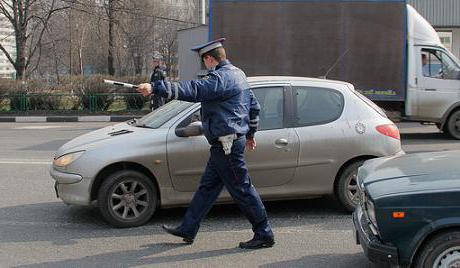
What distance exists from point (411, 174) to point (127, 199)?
2994mm

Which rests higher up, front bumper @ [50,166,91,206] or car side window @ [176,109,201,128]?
car side window @ [176,109,201,128]

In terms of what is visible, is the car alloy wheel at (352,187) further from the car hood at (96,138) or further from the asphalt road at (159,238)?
the car hood at (96,138)

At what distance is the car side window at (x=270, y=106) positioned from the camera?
246 inches

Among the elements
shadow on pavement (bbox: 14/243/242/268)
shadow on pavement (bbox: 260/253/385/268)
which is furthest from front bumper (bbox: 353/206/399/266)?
shadow on pavement (bbox: 14/243/242/268)

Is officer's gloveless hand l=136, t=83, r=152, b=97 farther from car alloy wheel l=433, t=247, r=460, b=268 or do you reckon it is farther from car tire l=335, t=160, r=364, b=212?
car tire l=335, t=160, r=364, b=212

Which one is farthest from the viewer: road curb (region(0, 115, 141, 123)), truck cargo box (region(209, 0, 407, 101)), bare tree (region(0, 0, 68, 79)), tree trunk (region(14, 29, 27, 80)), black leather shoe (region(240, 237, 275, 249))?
tree trunk (region(14, 29, 27, 80))

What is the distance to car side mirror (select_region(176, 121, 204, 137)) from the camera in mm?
5898

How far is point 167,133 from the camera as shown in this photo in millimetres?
6047

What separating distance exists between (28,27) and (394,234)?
2922 cm

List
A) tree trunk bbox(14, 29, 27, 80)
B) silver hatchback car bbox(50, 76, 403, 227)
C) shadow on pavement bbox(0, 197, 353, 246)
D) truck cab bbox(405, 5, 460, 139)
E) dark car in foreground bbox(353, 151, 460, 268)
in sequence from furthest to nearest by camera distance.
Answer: tree trunk bbox(14, 29, 27, 80)
truck cab bbox(405, 5, 460, 139)
silver hatchback car bbox(50, 76, 403, 227)
shadow on pavement bbox(0, 197, 353, 246)
dark car in foreground bbox(353, 151, 460, 268)

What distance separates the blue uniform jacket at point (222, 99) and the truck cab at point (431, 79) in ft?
28.7

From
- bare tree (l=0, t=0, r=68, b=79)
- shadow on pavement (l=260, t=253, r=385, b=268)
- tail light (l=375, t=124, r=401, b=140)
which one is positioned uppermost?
bare tree (l=0, t=0, r=68, b=79)

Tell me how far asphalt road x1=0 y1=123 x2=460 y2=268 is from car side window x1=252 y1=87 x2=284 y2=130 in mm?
1032

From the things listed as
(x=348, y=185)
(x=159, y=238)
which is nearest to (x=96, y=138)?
(x=159, y=238)
